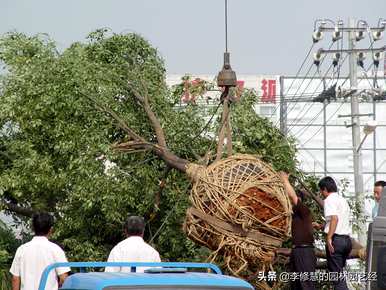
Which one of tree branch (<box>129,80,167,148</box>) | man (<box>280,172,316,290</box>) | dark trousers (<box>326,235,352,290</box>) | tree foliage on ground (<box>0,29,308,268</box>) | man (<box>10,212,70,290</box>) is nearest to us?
man (<box>10,212,70,290</box>)

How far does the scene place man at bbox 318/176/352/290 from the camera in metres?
11.6

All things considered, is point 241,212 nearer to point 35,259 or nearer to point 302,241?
point 302,241

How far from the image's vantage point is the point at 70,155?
1400 centimetres

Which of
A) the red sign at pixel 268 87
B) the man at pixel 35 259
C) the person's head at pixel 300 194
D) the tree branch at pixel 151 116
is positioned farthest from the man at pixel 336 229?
the red sign at pixel 268 87

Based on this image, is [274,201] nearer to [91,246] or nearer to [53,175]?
[91,246]

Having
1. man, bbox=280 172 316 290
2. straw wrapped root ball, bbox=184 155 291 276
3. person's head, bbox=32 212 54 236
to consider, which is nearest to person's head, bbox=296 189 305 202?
man, bbox=280 172 316 290

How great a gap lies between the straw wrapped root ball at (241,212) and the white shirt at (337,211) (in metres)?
0.98

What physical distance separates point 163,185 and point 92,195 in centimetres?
A: 92

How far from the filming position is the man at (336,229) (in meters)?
11.6

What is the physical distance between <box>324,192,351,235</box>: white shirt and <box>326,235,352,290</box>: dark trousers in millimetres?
85

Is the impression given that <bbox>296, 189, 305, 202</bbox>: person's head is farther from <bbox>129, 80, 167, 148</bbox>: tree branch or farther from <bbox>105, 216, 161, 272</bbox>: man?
<bbox>105, 216, 161, 272</bbox>: man

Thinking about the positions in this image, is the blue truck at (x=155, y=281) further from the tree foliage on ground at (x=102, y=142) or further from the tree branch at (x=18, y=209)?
the tree branch at (x=18, y=209)

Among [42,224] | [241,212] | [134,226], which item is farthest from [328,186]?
[42,224]

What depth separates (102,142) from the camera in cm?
1348
